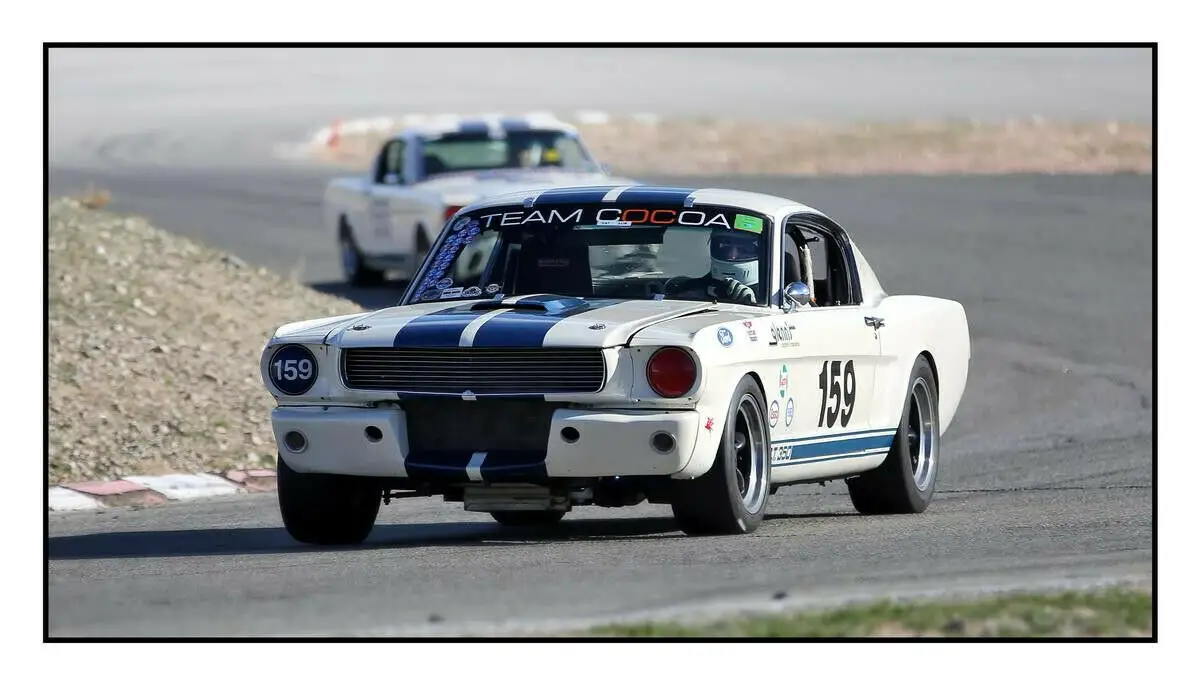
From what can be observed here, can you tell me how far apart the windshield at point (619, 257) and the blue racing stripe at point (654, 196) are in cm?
7

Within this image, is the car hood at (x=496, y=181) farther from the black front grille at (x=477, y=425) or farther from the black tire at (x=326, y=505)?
the black front grille at (x=477, y=425)

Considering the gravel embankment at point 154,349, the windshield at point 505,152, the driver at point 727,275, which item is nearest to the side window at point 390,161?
the windshield at point 505,152

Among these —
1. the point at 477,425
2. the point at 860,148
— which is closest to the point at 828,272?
the point at 477,425

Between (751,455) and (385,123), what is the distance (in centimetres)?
4961

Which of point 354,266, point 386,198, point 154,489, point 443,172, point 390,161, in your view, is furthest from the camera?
point 354,266

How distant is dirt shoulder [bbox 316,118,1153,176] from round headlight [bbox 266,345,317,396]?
92.4ft

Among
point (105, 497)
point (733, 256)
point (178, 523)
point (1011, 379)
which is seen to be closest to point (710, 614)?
point (733, 256)

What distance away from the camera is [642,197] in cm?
1023

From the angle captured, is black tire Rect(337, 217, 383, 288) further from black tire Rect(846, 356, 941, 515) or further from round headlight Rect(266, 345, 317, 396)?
round headlight Rect(266, 345, 317, 396)

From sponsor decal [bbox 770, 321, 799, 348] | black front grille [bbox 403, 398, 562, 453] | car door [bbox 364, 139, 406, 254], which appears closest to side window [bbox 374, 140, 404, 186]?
car door [bbox 364, 139, 406, 254]

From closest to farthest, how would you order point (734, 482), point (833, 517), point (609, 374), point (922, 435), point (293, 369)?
point (609, 374), point (734, 482), point (293, 369), point (833, 517), point (922, 435)

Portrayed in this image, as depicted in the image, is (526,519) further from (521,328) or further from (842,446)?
(521,328)

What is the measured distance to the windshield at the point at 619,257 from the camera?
989cm

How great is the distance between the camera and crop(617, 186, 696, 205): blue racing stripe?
1019 centimetres
